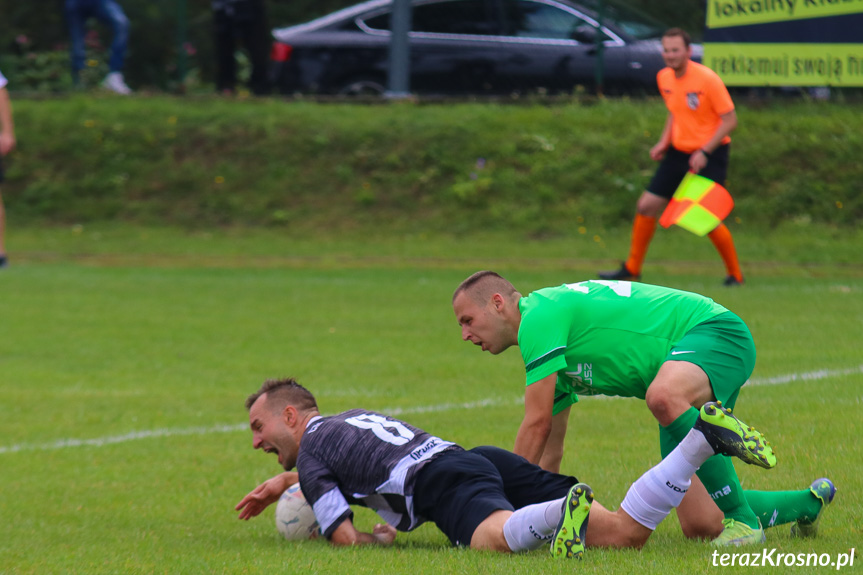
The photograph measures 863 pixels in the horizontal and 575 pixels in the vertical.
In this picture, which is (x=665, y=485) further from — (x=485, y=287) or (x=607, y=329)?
(x=485, y=287)

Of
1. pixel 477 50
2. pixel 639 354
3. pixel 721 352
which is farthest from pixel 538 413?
pixel 477 50

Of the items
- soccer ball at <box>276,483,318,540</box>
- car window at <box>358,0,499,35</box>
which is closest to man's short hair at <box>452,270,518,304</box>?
soccer ball at <box>276,483,318,540</box>

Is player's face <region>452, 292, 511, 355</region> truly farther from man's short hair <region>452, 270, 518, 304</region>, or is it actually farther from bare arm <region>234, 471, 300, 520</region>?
bare arm <region>234, 471, 300, 520</region>

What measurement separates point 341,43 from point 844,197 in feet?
26.5

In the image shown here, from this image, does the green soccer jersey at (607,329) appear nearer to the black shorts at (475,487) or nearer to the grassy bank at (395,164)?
the black shorts at (475,487)

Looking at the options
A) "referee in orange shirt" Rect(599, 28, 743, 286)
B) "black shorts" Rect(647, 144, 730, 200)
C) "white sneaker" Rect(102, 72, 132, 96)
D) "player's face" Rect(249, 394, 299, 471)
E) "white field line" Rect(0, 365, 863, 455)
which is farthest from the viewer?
"white sneaker" Rect(102, 72, 132, 96)

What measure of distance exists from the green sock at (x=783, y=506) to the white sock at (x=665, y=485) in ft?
1.66

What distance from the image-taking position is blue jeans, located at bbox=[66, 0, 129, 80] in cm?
1941

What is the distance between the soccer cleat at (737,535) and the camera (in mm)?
4238

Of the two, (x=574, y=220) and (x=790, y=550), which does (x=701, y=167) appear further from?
(x=790, y=550)

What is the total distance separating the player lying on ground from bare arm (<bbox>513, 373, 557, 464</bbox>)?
0.47 feet

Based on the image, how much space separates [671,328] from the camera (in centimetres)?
461

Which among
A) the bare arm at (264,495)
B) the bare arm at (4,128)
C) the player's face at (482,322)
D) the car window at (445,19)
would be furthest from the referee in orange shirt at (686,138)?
the player's face at (482,322)

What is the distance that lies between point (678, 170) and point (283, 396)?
7.63 meters
